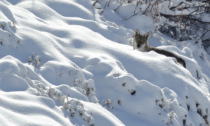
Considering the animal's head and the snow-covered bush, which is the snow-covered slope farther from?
the snow-covered bush

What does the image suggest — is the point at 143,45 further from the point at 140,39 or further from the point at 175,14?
the point at 175,14

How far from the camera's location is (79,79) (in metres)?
7.14

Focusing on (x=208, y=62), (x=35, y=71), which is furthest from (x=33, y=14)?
(x=208, y=62)

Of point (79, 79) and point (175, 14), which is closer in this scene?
point (79, 79)

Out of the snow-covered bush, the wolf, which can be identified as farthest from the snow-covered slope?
the snow-covered bush

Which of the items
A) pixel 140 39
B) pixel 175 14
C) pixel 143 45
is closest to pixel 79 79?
pixel 140 39

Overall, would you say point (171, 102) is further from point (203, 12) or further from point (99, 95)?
point (203, 12)

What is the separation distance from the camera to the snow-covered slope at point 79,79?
19.2 ft

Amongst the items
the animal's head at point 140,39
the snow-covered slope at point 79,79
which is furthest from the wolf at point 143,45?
the snow-covered slope at point 79,79

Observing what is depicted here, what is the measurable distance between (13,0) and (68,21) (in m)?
1.33

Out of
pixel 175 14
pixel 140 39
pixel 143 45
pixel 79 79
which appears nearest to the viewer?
pixel 79 79

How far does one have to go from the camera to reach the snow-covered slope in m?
5.86

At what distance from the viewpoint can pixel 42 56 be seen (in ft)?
24.2

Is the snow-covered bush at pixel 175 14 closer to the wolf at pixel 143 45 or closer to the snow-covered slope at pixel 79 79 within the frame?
the wolf at pixel 143 45
